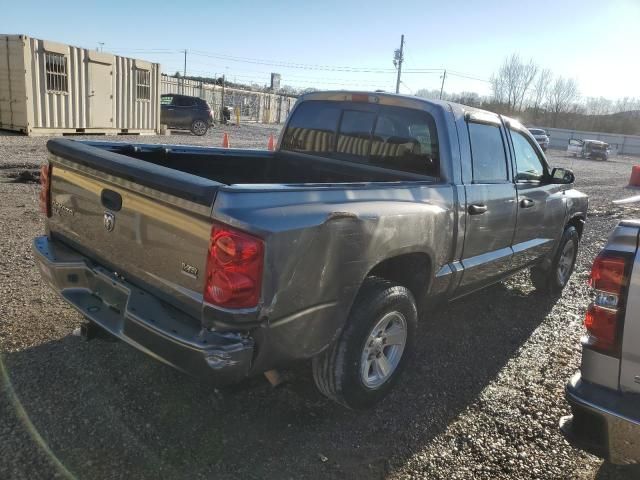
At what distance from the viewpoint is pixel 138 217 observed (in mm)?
2611

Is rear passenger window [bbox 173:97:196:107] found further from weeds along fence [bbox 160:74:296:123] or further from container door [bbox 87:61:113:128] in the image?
weeds along fence [bbox 160:74:296:123]

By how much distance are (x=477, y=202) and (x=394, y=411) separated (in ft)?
5.25

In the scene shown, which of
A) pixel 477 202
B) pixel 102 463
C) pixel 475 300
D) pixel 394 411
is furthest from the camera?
pixel 475 300

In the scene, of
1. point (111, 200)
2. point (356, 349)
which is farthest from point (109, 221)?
point (356, 349)

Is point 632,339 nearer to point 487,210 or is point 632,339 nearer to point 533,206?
point 487,210

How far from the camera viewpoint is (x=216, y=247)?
2242 mm

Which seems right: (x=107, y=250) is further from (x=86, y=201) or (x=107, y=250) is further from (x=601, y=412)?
(x=601, y=412)

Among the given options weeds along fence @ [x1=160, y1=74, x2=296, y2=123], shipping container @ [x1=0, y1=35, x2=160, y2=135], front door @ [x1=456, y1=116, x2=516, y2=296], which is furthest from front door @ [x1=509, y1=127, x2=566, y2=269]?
weeds along fence @ [x1=160, y1=74, x2=296, y2=123]

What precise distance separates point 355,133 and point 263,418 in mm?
2324

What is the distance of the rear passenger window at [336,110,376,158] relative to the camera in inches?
160

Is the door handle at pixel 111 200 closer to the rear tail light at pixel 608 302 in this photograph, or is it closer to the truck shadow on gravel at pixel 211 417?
the truck shadow on gravel at pixel 211 417

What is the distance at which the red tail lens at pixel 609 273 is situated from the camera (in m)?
2.24

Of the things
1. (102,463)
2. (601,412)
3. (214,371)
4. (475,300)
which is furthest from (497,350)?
(102,463)

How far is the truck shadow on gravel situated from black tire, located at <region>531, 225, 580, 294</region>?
6.45ft
